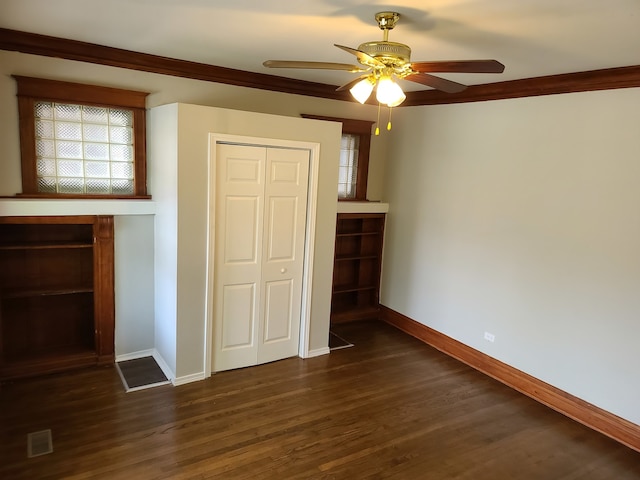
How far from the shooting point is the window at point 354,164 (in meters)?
5.44

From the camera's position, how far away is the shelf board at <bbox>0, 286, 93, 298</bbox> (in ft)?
12.3

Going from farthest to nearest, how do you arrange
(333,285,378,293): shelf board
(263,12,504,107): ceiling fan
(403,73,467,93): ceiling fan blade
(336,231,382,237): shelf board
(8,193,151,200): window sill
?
1. (333,285,378,293): shelf board
2. (336,231,382,237): shelf board
3. (8,193,151,200): window sill
4. (403,73,467,93): ceiling fan blade
5. (263,12,504,107): ceiling fan

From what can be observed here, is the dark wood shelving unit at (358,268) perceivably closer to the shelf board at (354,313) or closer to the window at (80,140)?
the shelf board at (354,313)

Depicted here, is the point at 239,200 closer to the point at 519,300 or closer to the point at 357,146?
the point at 357,146

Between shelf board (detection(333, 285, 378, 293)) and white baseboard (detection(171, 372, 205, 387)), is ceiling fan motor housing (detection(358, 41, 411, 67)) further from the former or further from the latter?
shelf board (detection(333, 285, 378, 293))

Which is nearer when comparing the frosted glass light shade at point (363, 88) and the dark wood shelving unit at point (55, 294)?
the frosted glass light shade at point (363, 88)

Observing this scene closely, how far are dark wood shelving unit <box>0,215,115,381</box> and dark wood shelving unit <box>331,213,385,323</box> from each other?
2570 mm

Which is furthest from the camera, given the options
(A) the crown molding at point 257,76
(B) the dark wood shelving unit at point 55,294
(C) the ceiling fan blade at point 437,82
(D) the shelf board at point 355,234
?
(D) the shelf board at point 355,234

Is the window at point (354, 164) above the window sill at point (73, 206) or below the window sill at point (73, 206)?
above

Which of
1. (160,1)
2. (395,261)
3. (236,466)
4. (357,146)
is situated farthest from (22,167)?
(395,261)

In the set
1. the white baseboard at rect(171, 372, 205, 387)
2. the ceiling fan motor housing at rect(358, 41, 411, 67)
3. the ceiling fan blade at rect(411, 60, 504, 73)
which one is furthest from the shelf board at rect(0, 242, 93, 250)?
the ceiling fan blade at rect(411, 60, 504, 73)

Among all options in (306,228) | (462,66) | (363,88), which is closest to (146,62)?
(306,228)

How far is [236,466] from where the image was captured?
2977 mm

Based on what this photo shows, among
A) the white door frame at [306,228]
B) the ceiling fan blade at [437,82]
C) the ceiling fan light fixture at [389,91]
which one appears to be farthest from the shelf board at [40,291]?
the ceiling fan blade at [437,82]
